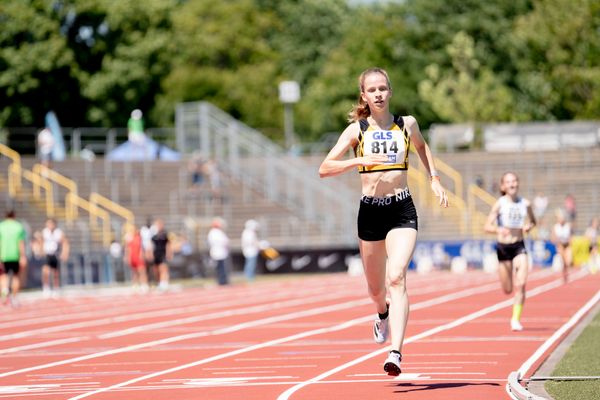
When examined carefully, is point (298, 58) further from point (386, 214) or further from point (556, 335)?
point (386, 214)

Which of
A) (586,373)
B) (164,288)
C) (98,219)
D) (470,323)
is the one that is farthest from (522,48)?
(586,373)

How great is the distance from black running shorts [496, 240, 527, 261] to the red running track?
937 mm

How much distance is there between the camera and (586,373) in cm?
1278

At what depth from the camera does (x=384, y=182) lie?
1170 centimetres

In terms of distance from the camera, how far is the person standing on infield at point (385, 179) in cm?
1158

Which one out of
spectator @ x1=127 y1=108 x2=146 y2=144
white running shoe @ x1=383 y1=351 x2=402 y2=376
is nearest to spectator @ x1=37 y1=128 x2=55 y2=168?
spectator @ x1=127 y1=108 x2=146 y2=144

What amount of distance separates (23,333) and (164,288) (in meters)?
15.6

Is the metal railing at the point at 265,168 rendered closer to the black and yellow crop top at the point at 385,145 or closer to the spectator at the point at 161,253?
the spectator at the point at 161,253

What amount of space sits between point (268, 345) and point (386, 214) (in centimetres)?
584

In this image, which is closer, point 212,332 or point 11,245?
point 212,332

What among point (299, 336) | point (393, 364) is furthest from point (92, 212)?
point (393, 364)

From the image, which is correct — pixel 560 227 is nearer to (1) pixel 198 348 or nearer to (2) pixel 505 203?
(2) pixel 505 203

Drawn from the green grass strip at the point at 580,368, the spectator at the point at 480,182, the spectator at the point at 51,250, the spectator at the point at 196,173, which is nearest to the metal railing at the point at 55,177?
the spectator at the point at 196,173

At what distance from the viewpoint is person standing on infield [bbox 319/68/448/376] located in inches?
456
